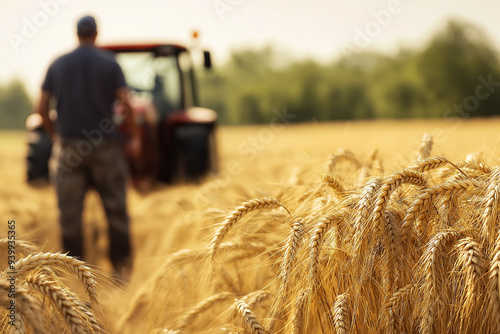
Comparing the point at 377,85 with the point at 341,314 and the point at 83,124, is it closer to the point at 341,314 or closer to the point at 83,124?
the point at 83,124

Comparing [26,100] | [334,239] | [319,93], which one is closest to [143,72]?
[334,239]

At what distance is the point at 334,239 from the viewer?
1855 millimetres

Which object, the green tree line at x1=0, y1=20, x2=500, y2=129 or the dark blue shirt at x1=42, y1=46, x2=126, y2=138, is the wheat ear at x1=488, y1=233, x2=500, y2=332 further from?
the green tree line at x1=0, y1=20, x2=500, y2=129

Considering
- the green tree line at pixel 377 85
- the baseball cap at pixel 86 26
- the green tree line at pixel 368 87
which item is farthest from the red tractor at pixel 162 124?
the green tree line at pixel 377 85

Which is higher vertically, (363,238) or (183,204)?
(363,238)

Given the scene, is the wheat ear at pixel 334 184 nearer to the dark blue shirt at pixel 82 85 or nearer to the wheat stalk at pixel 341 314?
the wheat stalk at pixel 341 314

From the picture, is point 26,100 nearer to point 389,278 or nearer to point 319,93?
point 319,93

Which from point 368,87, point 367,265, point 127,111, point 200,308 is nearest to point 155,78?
point 127,111

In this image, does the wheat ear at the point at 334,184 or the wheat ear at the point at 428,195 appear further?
the wheat ear at the point at 334,184

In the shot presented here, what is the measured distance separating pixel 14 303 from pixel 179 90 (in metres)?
5.69

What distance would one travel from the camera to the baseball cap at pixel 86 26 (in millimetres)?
4207

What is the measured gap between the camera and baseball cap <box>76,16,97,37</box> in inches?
166

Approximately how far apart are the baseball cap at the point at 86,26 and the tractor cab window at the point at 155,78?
2.36m

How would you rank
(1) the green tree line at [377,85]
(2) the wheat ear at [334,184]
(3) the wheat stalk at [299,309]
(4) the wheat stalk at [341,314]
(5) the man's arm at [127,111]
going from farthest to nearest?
(1) the green tree line at [377,85] < (5) the man's arm at [127,111] < (2) the wheat ear at [334,184] < (3) the wheat stalk at [299,309] < (4) the wheat stalk at [341,314]
